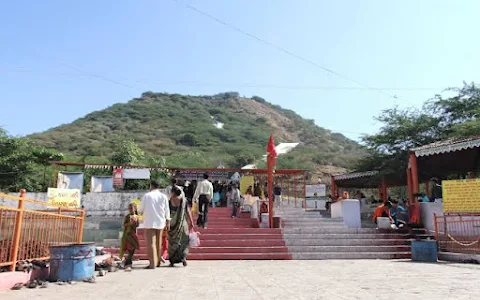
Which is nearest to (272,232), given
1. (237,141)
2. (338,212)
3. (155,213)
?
(338,212)

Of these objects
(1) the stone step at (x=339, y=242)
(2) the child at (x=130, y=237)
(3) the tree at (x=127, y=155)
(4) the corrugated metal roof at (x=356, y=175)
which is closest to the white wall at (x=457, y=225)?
(1) the stone step at (x=339, y=242)

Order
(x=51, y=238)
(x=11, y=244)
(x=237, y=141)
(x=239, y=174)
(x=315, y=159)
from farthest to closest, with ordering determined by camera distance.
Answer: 1. (x=237, y=141)
2. (x=315, y=159)
3. (x=239, y=174)
4. (x=51, y=238)
5. (x=11, y=244)

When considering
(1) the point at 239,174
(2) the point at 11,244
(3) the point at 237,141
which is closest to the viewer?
(2) the point at 11,244

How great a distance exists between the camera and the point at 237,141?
7062cm

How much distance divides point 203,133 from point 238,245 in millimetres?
59553

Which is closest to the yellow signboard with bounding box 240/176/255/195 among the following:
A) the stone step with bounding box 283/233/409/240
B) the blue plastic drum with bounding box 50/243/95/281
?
the stone step with bounding box 283/233/409/240

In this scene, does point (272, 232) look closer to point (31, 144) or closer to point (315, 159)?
point (31, 144)

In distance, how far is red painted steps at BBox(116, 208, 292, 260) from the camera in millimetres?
11562

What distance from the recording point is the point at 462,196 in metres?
12.2

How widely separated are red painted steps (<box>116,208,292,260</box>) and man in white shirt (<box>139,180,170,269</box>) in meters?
3.07

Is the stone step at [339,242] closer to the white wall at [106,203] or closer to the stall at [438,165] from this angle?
the stall at [438,165]

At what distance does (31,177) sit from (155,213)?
17502mm

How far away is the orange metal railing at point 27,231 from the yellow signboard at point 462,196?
10020mm

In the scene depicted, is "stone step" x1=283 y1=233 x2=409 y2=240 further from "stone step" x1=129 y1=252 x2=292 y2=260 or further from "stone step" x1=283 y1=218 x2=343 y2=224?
"stone step" x1=283 y1=218 x2=343 y2=224
